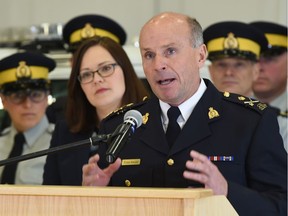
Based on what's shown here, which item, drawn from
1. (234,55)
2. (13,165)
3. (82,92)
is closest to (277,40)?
(234,55)

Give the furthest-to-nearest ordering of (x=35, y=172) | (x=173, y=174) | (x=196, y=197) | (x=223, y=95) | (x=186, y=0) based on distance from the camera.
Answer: (x=186, y=0) → (x=35, y=172) → (x=223, y=95) → (x=173, y=174) → (x=196, y=197)

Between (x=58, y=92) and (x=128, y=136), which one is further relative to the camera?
(x=58, y=92)

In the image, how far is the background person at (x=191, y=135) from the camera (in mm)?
2598

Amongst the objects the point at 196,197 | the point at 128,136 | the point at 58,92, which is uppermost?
the point at 58,92

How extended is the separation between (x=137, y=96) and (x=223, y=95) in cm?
84

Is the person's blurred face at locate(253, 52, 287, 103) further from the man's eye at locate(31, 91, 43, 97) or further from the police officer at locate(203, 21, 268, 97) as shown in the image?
the man's eye at locate(31, 91, 43, 97)

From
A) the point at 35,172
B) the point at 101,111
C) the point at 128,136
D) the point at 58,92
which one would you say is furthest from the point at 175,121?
the point at 58,92

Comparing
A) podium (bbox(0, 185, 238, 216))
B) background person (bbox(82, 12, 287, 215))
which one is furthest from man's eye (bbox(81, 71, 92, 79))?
podium (bbox(0, 185, 238, 216))

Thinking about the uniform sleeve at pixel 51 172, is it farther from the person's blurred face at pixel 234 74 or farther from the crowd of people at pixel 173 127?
the person's blurred face at pixel 234 74

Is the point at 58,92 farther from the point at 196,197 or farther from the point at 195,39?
the point at 196,197

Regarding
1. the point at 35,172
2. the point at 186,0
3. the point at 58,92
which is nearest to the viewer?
the point at 35,172

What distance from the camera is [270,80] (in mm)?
4766

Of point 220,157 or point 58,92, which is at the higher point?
point 58,92

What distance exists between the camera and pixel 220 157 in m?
2.67
